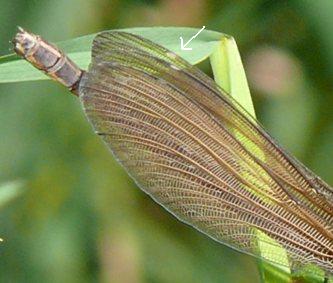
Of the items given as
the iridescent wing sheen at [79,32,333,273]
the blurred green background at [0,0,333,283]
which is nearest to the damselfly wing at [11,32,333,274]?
the iridescent wing sheen at [79,32,333,273]

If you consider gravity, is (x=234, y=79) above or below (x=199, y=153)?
above

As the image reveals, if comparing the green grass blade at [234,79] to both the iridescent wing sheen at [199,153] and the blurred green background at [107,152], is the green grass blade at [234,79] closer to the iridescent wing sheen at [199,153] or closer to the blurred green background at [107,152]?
the iridescent wing sheen at [199,153]

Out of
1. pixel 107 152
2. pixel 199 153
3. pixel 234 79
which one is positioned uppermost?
pixel 234 79

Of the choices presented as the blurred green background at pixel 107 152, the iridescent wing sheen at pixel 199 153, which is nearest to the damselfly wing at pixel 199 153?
the iridescent wing sheen at pixel 199 153

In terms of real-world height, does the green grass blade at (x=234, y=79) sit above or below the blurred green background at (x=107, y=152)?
above

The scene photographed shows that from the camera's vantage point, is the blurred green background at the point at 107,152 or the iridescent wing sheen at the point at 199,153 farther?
the blurred green background at the point at 107,152

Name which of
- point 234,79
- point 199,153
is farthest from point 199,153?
point 234,79

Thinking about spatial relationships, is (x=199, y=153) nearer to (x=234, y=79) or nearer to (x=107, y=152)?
(x=234, y=79)

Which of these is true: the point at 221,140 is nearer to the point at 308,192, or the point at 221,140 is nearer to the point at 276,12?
the point at 308,192
